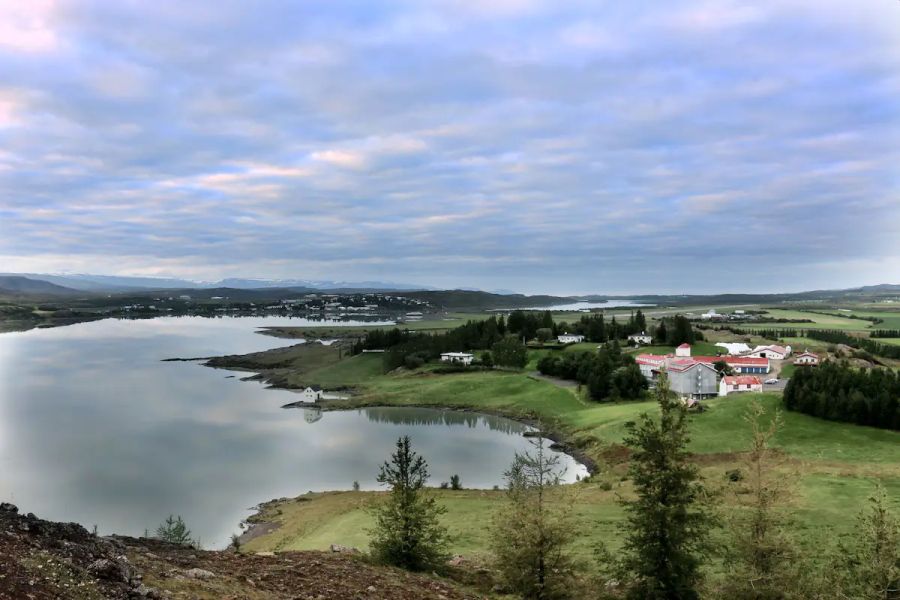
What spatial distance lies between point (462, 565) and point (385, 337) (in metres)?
87.6

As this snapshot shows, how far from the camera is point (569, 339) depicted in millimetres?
105125

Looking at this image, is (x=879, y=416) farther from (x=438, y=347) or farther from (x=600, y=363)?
(x=438, y=347)

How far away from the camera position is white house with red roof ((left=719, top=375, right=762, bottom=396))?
196 ft

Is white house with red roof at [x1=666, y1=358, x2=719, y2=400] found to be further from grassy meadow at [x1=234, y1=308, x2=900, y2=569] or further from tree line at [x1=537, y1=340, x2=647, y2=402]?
grassy meadow at [x1=234, y1=308, x2=900, y2=569]

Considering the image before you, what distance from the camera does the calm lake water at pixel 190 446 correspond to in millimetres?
33125

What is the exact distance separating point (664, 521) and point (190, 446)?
4393cm

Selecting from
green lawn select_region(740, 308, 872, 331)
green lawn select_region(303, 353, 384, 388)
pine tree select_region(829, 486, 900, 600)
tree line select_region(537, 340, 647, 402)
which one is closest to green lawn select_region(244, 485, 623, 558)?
pine tree select_region(829, 486, 900, 600)

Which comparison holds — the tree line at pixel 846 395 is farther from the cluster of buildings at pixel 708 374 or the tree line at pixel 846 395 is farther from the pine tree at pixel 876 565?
the pine tree at pixel 876 565

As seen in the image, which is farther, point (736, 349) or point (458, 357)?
point (458, 357)

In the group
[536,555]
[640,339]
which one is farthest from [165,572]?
[640,339]

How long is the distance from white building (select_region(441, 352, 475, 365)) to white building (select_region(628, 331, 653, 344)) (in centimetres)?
2814

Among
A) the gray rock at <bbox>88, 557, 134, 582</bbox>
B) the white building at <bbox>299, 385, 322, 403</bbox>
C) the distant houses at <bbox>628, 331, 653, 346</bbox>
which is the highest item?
the gray rock at <bbox>88, 557, 134, 582</bbox>

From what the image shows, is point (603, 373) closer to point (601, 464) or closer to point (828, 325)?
point (601, 464)

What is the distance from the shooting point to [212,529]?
29.8 meters
